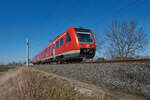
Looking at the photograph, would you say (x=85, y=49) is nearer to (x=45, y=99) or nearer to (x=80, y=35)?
(x=80, y=35)

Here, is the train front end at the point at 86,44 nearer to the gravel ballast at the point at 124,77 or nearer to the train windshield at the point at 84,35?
the train windshield at the point at 84,35

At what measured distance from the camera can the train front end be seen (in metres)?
7.44

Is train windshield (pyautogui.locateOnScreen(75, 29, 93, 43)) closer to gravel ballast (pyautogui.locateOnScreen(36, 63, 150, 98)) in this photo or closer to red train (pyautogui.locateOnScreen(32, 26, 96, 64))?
red train (pyautogui.locateOnScreen(32, 26, 96, 64))

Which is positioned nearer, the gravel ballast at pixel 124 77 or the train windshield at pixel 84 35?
the gravel ballast at pixel 124 77

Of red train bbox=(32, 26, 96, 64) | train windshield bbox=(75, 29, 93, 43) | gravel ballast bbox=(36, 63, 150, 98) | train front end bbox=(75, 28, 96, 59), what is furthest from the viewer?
train windshield bbox=(75, 29, 93, 43)

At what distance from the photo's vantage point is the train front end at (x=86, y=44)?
24.4ft

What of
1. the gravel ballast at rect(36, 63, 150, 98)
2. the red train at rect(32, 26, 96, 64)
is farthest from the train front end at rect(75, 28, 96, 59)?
the gravel ballast at rect(36, 63, 150, 98)

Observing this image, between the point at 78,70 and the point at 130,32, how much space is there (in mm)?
17943

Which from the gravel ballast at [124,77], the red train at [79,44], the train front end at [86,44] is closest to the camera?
the gravel ballast at [124,77]

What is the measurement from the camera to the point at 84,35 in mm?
8109

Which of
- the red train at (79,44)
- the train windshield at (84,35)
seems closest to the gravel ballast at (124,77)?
the red train at (79,44)

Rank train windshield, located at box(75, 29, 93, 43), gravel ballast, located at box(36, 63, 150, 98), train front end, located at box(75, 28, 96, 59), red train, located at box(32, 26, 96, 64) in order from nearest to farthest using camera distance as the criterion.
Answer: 1. gravel ballast, located at box(36, 63, 150, 98)
2. red train, located at box(32, 26, 96, 64)
3. train front end, located at box(75, 28, 96, 59)
4. train windshield, located at box(75, 29, 93, 43)

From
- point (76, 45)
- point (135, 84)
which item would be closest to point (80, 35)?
point (76, 45)

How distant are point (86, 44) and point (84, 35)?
2.92 ft
